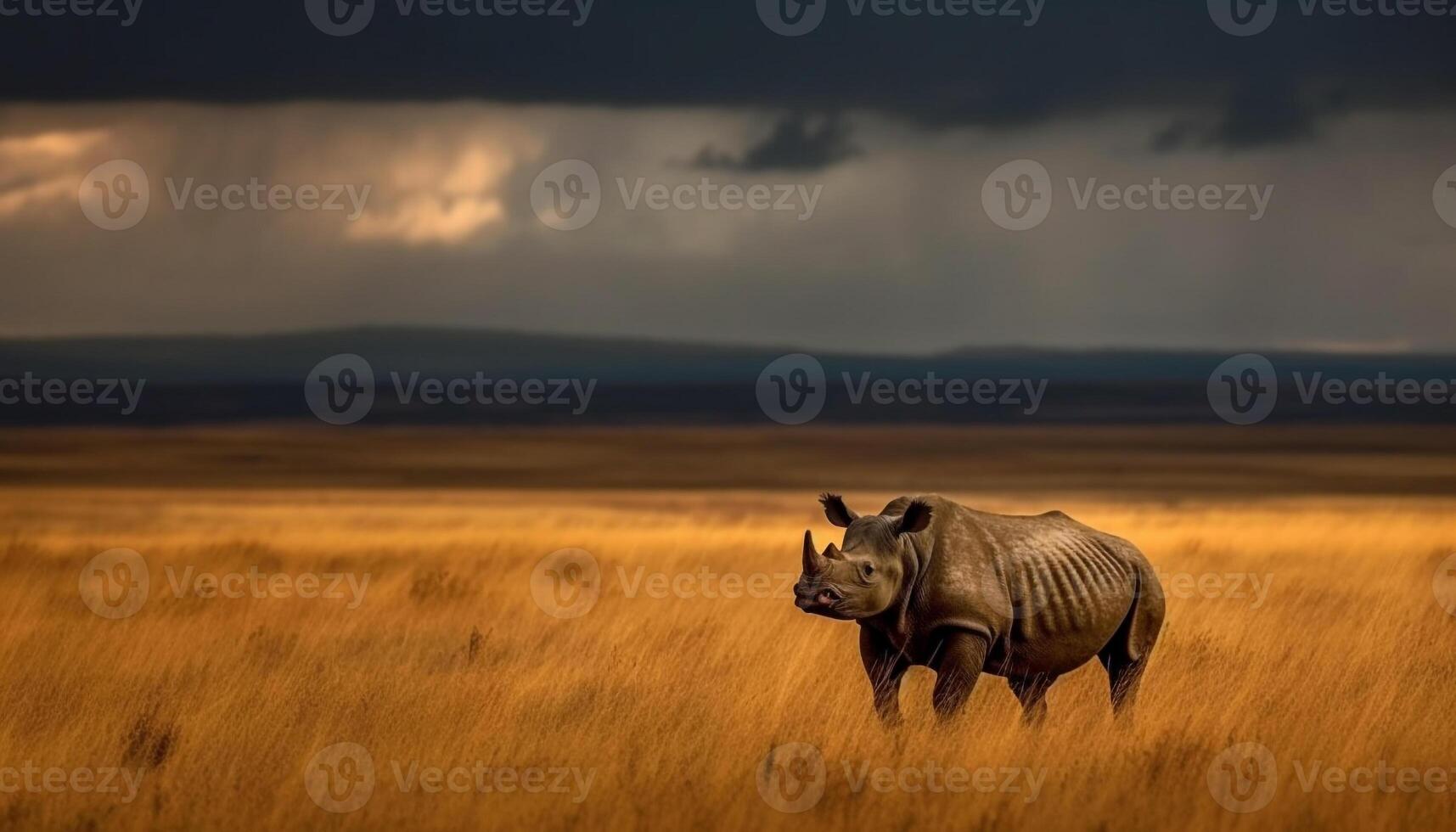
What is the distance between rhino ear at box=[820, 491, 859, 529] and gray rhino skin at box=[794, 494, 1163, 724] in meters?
0.01

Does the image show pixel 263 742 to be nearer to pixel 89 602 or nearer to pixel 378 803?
pixel 378 803

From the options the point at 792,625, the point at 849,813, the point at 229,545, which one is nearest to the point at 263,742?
the point at 849,813

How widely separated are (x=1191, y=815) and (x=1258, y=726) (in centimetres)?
213

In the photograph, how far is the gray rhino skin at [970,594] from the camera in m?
9.66

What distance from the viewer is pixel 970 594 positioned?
984 cm
